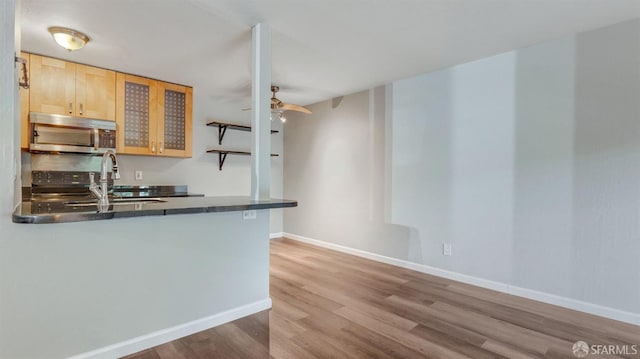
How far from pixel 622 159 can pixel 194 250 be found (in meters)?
3.42

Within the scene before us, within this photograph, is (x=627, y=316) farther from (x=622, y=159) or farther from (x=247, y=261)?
(x=247, y=261)

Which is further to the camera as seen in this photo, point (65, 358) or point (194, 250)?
point (194, 250)

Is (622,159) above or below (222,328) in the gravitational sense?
above

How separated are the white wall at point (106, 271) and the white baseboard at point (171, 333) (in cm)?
3

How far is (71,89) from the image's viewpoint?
3375mm

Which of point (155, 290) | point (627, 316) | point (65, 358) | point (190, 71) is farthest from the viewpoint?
point (190, 71)

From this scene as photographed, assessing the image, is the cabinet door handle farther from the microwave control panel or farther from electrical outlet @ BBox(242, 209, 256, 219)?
electrical outlet @ BBox(242, 209, 256, 219)

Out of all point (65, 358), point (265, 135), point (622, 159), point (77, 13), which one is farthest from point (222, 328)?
point (622, 159)

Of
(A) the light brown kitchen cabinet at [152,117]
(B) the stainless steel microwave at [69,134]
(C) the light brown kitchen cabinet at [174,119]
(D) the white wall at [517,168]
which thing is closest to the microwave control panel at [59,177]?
(B) the stainless steel microwave at [69,134]

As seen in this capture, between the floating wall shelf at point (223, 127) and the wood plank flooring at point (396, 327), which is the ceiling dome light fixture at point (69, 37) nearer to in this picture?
the floating wall shelf at point (223, 127)

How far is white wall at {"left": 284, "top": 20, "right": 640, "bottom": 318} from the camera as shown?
8.29 ft

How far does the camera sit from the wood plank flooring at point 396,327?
6.63 feet

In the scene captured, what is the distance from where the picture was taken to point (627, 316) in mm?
2463

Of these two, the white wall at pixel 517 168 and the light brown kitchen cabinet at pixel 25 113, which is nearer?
the white wall at pixel 517 168
